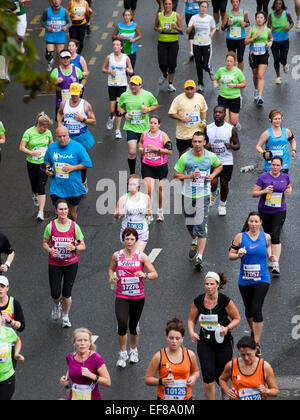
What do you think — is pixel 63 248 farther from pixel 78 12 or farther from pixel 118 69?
pixel 78 12

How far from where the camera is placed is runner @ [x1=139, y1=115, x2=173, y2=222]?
14.1 m

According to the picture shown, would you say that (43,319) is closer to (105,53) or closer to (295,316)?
(295,316)

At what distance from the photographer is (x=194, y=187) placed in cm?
1314

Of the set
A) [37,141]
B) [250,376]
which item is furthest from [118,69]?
[250,376]

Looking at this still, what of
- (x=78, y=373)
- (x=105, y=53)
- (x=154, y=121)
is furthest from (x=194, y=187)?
(x=105, y=53)

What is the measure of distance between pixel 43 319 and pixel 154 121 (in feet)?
12.1

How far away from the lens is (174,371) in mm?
9023

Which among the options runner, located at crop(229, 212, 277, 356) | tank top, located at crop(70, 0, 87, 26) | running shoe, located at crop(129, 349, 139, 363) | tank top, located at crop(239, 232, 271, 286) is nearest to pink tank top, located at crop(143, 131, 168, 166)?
runner, located at crop(229, 212, 277, 356)

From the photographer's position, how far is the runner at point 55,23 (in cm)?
1969

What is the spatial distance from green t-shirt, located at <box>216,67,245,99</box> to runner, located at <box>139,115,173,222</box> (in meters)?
3.05

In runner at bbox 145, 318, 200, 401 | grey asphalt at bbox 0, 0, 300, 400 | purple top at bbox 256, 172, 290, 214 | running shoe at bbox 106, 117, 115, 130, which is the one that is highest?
runner at bbox 145, 318, 200, 401

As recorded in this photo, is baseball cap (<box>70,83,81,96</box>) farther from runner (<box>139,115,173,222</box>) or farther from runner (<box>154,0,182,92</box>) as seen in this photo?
runner (<box>154,0,182,92</box>)

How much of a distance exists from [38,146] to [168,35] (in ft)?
19.7

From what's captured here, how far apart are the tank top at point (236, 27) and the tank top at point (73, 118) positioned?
19.0 feet
